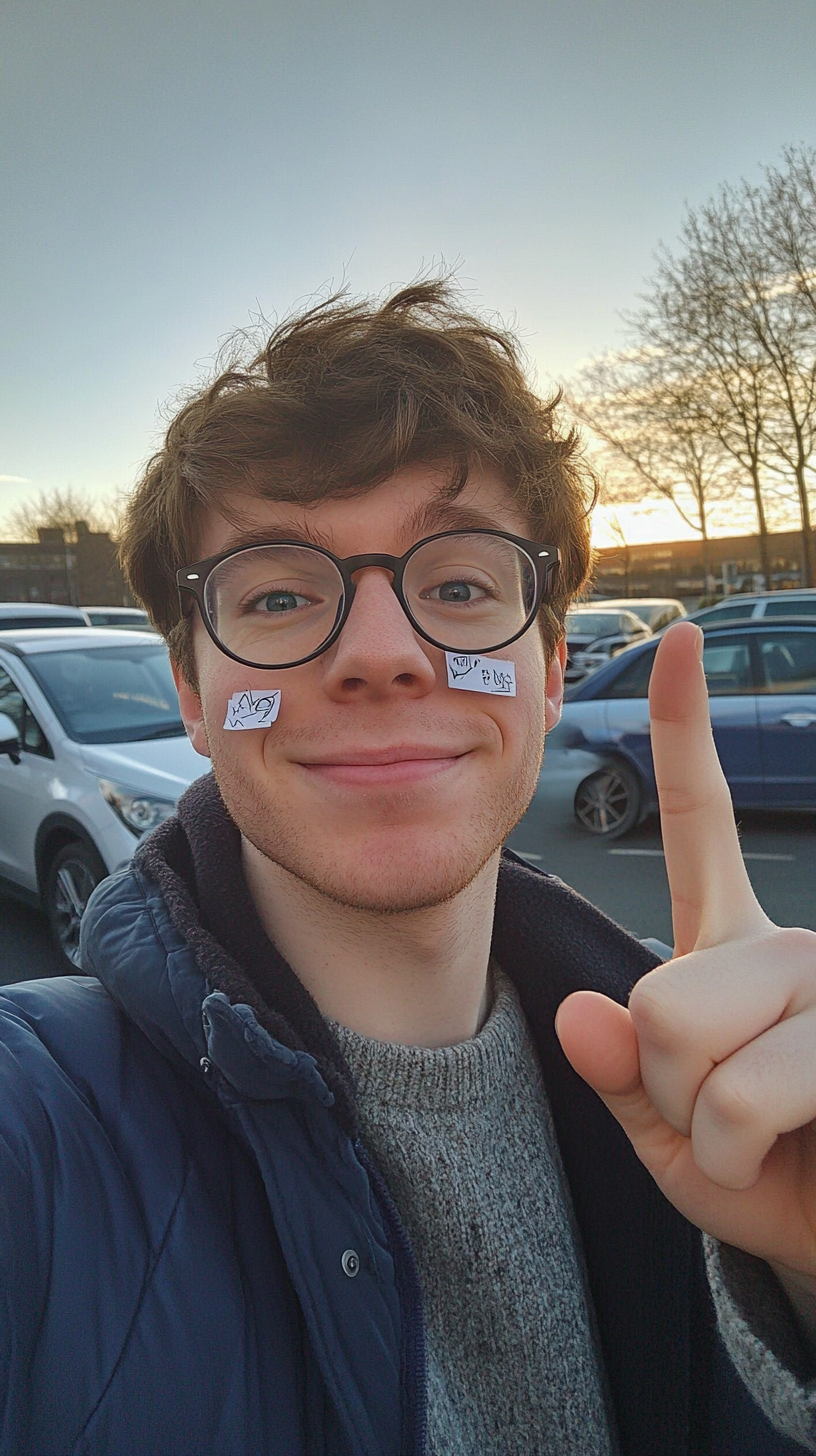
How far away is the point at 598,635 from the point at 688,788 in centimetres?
1739

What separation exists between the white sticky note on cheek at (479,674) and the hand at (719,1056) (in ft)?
0.95

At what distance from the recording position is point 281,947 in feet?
4.83

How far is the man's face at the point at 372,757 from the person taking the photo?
4.37 ft

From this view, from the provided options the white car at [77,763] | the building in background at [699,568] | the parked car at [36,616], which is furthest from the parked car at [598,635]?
the white car at [77,763]

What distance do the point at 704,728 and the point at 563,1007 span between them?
0.45 metres

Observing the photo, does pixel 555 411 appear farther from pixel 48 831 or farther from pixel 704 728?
pixel 48 831

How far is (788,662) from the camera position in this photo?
7.15m

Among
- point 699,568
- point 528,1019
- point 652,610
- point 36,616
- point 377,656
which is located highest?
point 699,568

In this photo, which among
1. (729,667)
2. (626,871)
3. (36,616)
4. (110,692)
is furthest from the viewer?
(36,616)

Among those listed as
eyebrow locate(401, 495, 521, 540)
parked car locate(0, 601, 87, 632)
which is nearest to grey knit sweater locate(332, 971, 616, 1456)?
eyebrow locate(401, 495, 521, 540)

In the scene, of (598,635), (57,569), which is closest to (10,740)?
(598,635)

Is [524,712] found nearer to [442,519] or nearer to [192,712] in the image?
[442,519]

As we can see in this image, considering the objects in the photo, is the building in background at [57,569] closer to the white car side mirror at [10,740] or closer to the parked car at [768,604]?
the parked car at [768,604]

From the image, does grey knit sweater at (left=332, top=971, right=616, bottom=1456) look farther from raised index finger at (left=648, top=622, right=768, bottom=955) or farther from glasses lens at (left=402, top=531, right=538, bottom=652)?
glasses lens at (left=402, top=531, right=538, bottom=652)
